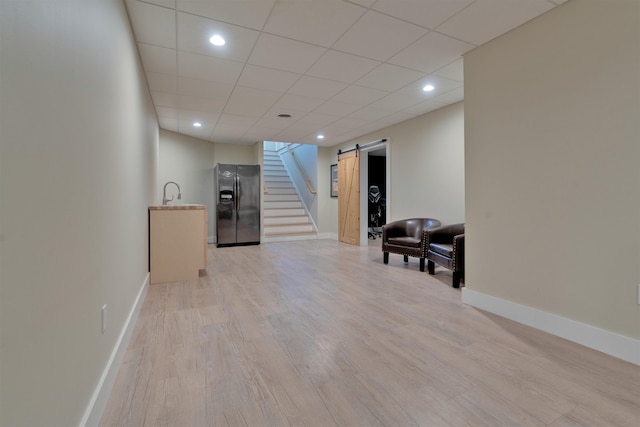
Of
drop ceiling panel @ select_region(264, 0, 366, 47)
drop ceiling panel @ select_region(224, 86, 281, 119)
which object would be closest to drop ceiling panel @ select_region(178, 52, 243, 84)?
drop ceiling panel @ select_region(224, 86, 281, 119)

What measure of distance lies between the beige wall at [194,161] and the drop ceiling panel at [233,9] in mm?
4698

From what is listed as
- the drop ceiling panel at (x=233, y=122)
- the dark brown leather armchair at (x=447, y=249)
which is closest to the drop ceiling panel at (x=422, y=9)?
the dark brown leather armchair at (x=447, y=249)

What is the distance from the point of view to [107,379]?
155 centimetres

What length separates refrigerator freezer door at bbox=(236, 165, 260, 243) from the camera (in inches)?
267

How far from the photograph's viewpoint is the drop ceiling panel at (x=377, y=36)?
7.84ft

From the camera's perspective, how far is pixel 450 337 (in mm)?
2209

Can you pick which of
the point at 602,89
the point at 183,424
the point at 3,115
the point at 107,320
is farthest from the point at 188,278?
the point at 602,89

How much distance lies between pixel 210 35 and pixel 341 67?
4.37 ft

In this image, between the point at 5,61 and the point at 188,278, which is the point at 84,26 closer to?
the point at 5,61

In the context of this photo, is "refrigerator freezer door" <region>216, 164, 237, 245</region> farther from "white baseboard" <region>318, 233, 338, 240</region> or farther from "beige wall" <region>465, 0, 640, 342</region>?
"beige wall" <region>465, 0, 640, 342</region>

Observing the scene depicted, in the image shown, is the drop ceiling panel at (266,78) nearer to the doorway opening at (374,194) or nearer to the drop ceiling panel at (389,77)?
the drop ceiling panel at (389,77)

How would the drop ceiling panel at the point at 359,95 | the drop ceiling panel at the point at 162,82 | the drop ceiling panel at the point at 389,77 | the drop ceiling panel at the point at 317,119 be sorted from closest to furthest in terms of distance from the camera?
the drop ceiling panel at the point at 389,77 < the drop ceiling panel at the point at 162,82 < the drop ceiling panel at the point at 359,95 < the drop ceiling panel at the point at 317,119

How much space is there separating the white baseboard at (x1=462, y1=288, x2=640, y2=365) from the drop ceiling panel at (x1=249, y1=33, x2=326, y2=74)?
111 inches

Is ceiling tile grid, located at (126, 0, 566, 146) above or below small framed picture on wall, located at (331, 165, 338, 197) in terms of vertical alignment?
above
